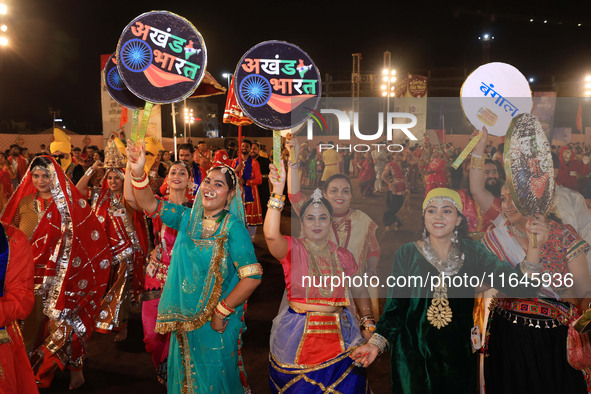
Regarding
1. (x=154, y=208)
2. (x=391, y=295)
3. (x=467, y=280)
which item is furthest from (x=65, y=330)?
(x=467, y=280)

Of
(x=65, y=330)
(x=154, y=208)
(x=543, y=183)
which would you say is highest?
(x=543, y=183)

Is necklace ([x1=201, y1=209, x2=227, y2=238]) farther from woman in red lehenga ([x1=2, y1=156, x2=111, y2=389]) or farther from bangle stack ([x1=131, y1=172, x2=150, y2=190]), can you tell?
woman in red lehenga ([x1=2, y1=156, x2=111, y2=389])

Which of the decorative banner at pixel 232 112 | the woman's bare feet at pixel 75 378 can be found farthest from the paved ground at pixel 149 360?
the decorative banner at pixel 232 112

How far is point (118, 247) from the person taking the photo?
436 cm

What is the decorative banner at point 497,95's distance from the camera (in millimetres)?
2439

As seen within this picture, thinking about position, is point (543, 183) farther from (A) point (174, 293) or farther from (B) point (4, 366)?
(B) point (4, 366)

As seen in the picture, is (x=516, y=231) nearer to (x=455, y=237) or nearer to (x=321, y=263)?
(x=455, y=237)

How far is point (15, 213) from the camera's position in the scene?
3631 mm

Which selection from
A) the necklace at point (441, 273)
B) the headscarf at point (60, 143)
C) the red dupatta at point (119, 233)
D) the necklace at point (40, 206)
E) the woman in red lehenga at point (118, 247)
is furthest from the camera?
the headscarf at point (60, 143)

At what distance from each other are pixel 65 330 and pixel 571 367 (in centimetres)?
342

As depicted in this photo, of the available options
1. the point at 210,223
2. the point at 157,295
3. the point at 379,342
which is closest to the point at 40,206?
the point at 157,295

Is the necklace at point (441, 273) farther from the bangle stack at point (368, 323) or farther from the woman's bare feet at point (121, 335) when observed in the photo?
the woman's bare feet at point (121, 335)

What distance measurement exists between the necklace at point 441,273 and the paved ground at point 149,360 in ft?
0.90

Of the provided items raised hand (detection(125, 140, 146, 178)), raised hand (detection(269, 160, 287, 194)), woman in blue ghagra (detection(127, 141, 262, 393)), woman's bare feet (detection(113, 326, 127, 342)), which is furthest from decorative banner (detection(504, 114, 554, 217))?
woman's bare feet (detection(113, 326, 127, 342))
